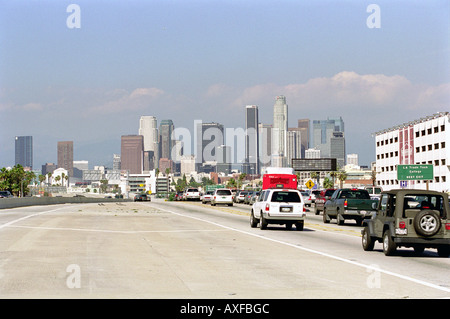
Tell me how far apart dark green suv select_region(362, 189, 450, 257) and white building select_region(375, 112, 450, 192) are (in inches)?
3901

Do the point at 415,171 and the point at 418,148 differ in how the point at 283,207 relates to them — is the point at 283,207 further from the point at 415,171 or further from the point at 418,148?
the point at 418,148

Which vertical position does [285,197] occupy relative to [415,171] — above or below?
below

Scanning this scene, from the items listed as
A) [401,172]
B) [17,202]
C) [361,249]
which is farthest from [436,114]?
[361,249]

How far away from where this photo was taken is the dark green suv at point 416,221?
17.5 m

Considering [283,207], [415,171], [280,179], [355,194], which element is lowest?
[283,207]

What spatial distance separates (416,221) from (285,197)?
12657 mm

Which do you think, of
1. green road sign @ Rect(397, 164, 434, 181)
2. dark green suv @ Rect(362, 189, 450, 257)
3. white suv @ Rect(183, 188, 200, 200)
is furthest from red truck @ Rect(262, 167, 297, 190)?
dark green suv @ Rect(362, 189, 450, 257)

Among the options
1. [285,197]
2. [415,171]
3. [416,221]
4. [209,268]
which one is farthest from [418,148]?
[209,268]

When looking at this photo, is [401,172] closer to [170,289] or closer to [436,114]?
[436,114]

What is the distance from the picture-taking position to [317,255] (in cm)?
1859

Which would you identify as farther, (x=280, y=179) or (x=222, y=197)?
(x=222, y=197)

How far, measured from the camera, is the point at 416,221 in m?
17.4

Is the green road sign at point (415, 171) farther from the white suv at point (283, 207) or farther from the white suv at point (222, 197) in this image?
the white suv at point (283, 207)
